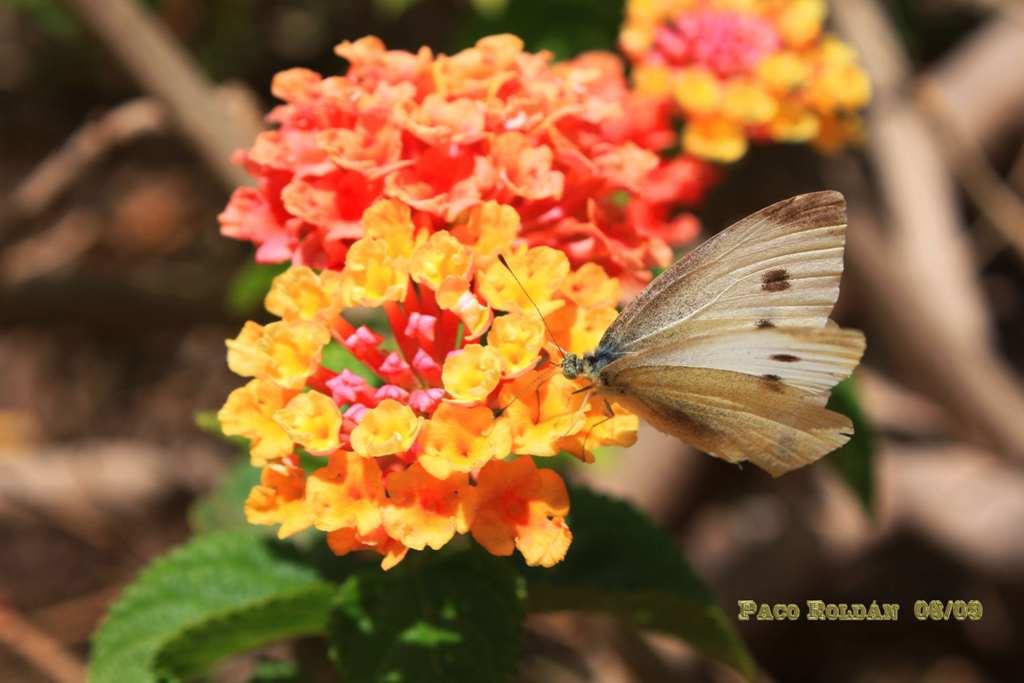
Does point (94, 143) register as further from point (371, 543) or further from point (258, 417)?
point (371, 543)

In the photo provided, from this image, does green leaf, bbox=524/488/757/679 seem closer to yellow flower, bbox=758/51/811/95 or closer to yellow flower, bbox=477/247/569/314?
yellow flower, bbox=477/247/569/314

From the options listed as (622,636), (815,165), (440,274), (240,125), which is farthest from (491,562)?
(815,165)

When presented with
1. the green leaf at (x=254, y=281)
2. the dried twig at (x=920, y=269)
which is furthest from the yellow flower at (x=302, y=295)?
the dried twig at (x=920, y=269)

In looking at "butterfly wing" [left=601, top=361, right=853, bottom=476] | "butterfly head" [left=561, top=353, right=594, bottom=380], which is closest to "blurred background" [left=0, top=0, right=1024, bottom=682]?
"butterfly wing" [left=601, top=361, right=853, bottom=476]

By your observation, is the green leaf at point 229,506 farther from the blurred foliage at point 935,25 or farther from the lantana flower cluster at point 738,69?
the blurred foliage at point 935,25

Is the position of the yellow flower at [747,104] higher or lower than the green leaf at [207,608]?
higher
